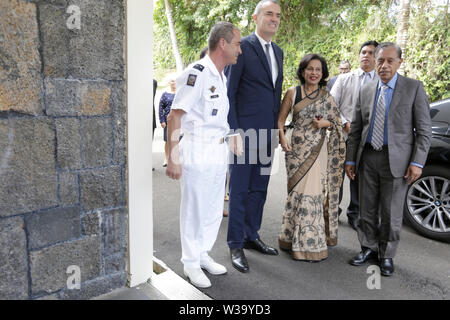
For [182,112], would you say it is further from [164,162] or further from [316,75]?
[164,162]

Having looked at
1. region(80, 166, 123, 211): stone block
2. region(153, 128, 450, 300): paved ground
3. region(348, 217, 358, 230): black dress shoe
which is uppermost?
region(80, 166, 123, 211): stone block

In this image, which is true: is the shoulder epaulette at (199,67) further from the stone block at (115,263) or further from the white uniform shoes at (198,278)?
the white uniform shoes at (198,278)

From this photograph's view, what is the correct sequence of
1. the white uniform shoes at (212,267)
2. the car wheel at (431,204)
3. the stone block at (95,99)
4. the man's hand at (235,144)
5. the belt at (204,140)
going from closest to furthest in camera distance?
the stone block at (95,99) → the belt at (204,140) → the man's hand at (235,144) → the white uniform shoes at (212,267) → the car wheel at (431,204)

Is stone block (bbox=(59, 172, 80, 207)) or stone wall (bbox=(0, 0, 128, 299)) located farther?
stone block (bbox=(59, 172, 80, 207))

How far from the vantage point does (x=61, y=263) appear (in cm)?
227

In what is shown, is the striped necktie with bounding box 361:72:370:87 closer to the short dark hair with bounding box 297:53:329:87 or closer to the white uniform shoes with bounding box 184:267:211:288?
the short dark hair with bounding box 297:53:329:87

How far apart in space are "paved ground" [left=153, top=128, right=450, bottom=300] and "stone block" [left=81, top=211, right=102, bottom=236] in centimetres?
97

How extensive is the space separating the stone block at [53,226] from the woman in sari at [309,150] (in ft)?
6.06

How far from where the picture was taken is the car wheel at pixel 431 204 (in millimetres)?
3780

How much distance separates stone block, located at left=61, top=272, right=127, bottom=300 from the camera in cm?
236

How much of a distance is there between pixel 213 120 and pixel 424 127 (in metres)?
1.70

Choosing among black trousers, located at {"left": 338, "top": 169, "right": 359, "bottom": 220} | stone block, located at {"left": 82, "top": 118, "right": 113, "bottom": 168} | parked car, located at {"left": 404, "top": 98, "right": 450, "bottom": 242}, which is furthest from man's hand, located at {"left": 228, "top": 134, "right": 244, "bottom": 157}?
parked car, located at {"left": 404, "top": 98, "right": 450, "bottom": 242}

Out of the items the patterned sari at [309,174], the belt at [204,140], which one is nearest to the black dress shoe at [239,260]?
the patterned sari at [309,174]
